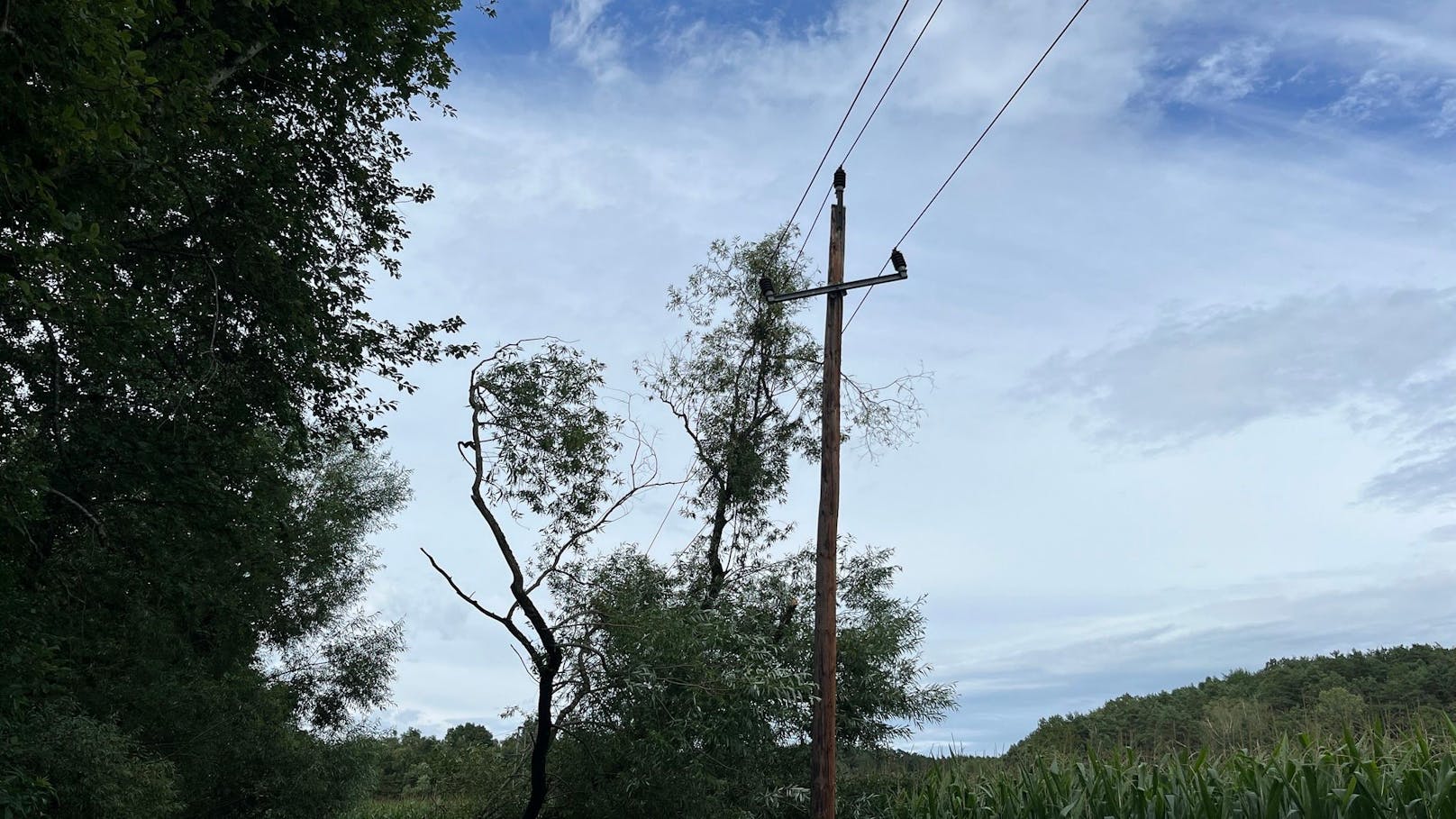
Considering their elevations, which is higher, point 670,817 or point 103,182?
point 103,182

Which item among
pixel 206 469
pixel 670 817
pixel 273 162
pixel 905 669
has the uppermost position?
pixel 273 162

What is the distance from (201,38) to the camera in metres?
11.7

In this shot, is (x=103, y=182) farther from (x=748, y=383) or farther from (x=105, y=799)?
(x=748, y=383)

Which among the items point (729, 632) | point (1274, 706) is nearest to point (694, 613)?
point (729, 632)

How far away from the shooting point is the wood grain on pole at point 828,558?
13.2m

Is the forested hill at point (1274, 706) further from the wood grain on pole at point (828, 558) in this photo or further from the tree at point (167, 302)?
the tree at point (167, 302)

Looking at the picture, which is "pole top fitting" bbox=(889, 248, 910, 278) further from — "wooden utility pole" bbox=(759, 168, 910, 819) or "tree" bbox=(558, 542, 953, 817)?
"tree" bbox=(558, 542, 953, 817)

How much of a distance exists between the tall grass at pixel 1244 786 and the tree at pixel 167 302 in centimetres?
1082

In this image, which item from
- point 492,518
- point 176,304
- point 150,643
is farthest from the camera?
point 150,643

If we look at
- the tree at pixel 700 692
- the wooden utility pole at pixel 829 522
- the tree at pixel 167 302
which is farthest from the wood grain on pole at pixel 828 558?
the tree at pixel 167 302

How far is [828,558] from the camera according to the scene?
13695mm

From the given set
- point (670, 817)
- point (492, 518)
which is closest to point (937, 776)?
point (670, 817)

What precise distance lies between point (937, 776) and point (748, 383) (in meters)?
9.48

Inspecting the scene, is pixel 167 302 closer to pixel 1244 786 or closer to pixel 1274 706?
pixel 1244 786
